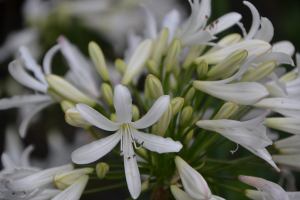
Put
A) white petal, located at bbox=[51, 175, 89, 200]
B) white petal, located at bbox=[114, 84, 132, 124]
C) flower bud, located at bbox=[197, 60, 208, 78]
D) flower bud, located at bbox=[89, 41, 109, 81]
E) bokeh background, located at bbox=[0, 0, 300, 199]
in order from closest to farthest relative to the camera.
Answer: white petal, located at bbox=[114, 84, 132, 124], white petal, located at bbox=[51, 175, 89, 200], flower bud, located at bbox=[197, 60, 208, 78], flower bud, located at bbox=[89, 41, 109, 81], bokeh background, located at bbox=[0, 0, 300, 199]

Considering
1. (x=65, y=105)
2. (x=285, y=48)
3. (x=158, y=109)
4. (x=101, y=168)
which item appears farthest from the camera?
(x=285, y=48)

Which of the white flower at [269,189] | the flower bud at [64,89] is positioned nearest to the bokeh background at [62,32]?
the flower bud at [64,89]

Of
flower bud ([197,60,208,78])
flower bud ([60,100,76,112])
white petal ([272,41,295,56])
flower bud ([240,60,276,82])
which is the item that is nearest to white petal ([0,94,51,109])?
flower bud ([60,100,76,112])

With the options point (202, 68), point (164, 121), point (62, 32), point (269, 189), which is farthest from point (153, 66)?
point (62, 32)

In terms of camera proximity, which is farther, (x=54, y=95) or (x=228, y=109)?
(x=54, y=95)

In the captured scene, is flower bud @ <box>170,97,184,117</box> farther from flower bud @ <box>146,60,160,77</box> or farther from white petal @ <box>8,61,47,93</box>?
white petal @ <box>8,61,47,93</box>

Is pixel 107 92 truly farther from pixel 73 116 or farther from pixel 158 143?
pixel 158 143
